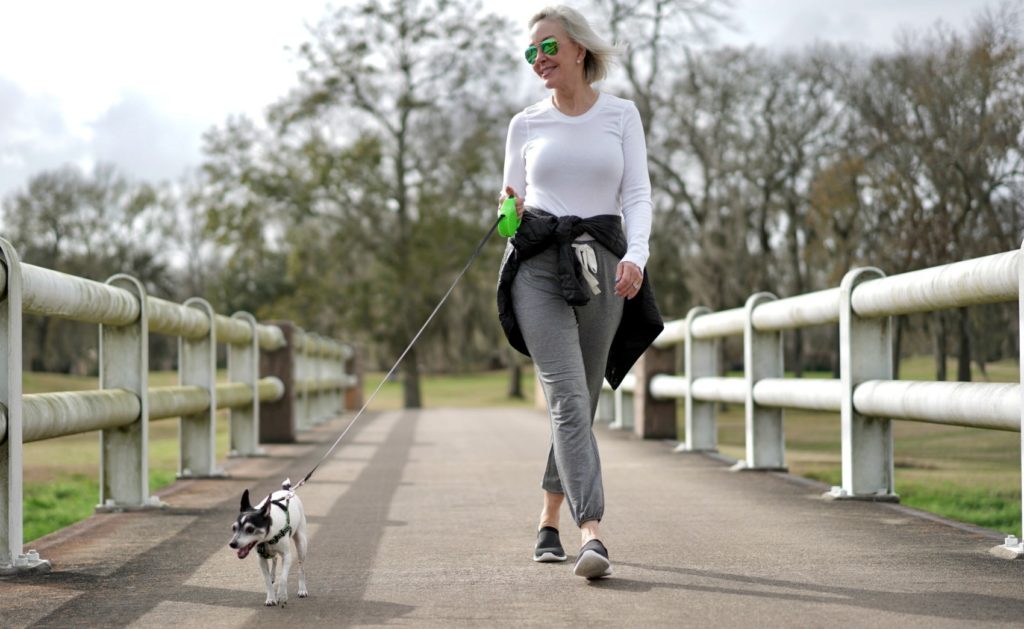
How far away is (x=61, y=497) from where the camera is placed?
36.7 ft

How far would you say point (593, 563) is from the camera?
15.1 feet

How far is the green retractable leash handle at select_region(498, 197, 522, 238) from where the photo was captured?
16.7 feet

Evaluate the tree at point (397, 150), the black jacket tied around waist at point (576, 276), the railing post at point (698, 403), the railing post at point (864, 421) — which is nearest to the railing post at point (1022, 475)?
the black jacket tied around waist at point (576, 276)

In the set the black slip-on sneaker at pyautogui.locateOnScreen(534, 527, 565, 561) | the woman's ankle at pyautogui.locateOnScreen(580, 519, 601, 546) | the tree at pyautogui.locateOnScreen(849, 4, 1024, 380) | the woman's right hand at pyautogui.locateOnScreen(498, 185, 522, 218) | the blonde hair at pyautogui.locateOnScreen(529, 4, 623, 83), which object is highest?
the tree at pyautogui.locateOnScreen(849, 4, 1024, 380)

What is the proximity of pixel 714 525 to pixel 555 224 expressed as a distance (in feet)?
6.36

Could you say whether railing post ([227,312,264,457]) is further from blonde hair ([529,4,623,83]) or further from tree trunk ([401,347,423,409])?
tree trunk ([401,347,423,409])

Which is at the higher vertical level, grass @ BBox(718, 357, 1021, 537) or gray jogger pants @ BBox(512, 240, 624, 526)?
gray jogger pants @ BBox(512, 240, 624, 526)

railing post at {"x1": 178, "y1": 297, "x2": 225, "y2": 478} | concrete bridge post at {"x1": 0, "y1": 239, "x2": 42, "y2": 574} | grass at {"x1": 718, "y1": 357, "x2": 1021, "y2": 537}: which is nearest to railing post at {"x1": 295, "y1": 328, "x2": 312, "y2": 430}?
grass at {"x1": 718, "y1": 357, "x2": 1021, "y2": 537}

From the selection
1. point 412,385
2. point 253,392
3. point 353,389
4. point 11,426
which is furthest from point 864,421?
point 412,385

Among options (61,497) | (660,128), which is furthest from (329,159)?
(61,497)

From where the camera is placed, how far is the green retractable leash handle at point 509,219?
5.09 metres

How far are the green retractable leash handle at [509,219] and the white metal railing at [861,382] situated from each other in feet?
6.29

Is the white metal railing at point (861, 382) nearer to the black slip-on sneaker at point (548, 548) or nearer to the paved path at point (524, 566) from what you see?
the paved path at point (524, 566)

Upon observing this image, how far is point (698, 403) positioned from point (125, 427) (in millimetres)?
5902
